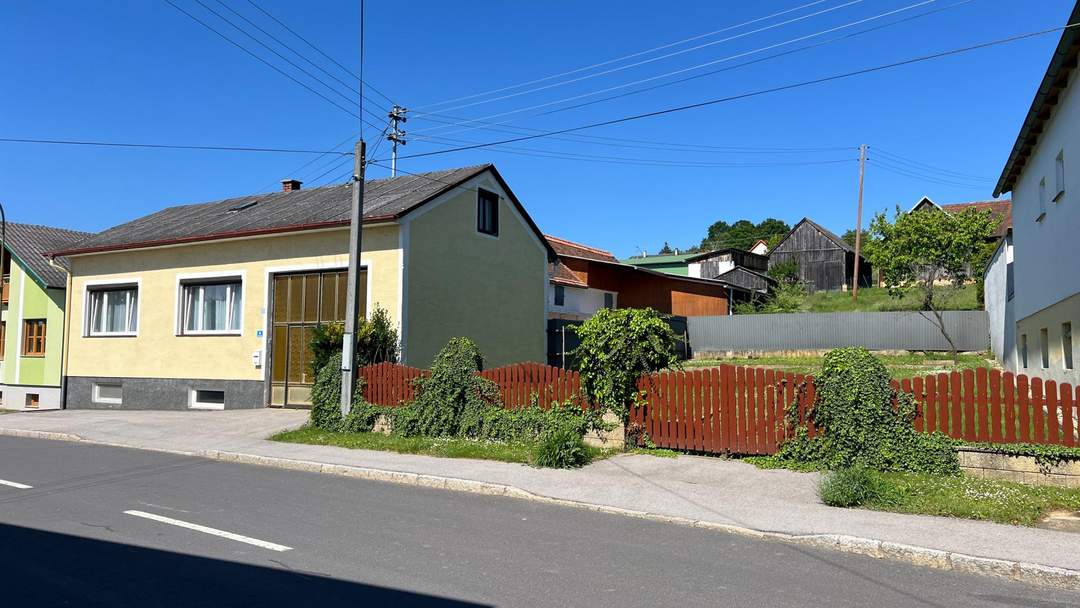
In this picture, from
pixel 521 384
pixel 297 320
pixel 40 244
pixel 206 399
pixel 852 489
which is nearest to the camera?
pixel 852 489

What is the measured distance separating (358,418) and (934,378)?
395 inches

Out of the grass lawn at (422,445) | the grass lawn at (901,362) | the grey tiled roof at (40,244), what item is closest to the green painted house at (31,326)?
the grey tiled roof at (40,244)

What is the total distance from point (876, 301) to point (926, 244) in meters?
17.6

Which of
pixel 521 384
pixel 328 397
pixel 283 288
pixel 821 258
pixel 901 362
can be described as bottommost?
pixel 328 397

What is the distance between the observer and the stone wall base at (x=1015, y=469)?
859 cm

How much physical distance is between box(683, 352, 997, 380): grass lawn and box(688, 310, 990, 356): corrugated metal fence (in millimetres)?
1393

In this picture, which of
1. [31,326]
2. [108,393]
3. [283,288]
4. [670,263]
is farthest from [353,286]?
[670,263]

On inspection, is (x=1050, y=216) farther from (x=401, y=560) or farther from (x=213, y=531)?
(x=213, y=531)

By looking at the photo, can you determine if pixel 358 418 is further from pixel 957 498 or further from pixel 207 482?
pixel 957 498

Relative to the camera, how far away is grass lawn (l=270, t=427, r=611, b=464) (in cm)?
1179

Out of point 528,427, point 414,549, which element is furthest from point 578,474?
point 414,549

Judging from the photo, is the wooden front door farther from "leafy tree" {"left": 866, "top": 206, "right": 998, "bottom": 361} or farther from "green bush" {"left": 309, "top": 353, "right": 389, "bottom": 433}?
"leafy tree" {"left": 866, "top": 206, "right": 998, "bottom": 361}

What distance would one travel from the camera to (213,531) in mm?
7191

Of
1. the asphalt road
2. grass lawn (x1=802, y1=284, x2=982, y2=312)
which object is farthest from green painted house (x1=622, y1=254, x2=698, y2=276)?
the asphalt road
